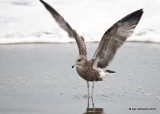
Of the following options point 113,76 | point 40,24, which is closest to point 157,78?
point 113,76

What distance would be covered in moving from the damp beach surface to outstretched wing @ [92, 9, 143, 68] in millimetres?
356

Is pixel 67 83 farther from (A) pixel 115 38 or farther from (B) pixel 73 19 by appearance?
(B) pixel 73 19

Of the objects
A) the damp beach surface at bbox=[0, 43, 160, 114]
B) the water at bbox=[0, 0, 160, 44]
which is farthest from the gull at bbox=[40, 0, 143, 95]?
the water at bbox=[0, 0, 160, 44]

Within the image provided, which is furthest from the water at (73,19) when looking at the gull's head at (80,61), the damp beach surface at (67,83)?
the gull's head at (80,61)

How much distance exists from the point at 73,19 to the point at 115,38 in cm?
368

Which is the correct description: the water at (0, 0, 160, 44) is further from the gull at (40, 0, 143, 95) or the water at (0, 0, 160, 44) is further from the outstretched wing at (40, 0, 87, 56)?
the gull at (40, 0, 143, 95)

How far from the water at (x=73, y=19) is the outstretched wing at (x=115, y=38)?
2.58 meters

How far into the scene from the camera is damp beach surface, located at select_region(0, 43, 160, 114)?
639cm

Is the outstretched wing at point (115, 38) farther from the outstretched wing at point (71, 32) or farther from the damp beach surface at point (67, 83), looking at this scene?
the damp beach surface at point (67, 83)

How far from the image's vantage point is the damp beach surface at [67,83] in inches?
252

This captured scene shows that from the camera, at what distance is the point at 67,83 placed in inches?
289

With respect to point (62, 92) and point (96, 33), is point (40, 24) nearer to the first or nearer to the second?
point (96, 33)

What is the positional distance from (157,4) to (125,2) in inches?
30.2

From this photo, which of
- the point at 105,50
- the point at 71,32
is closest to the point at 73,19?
the point at 71,32
